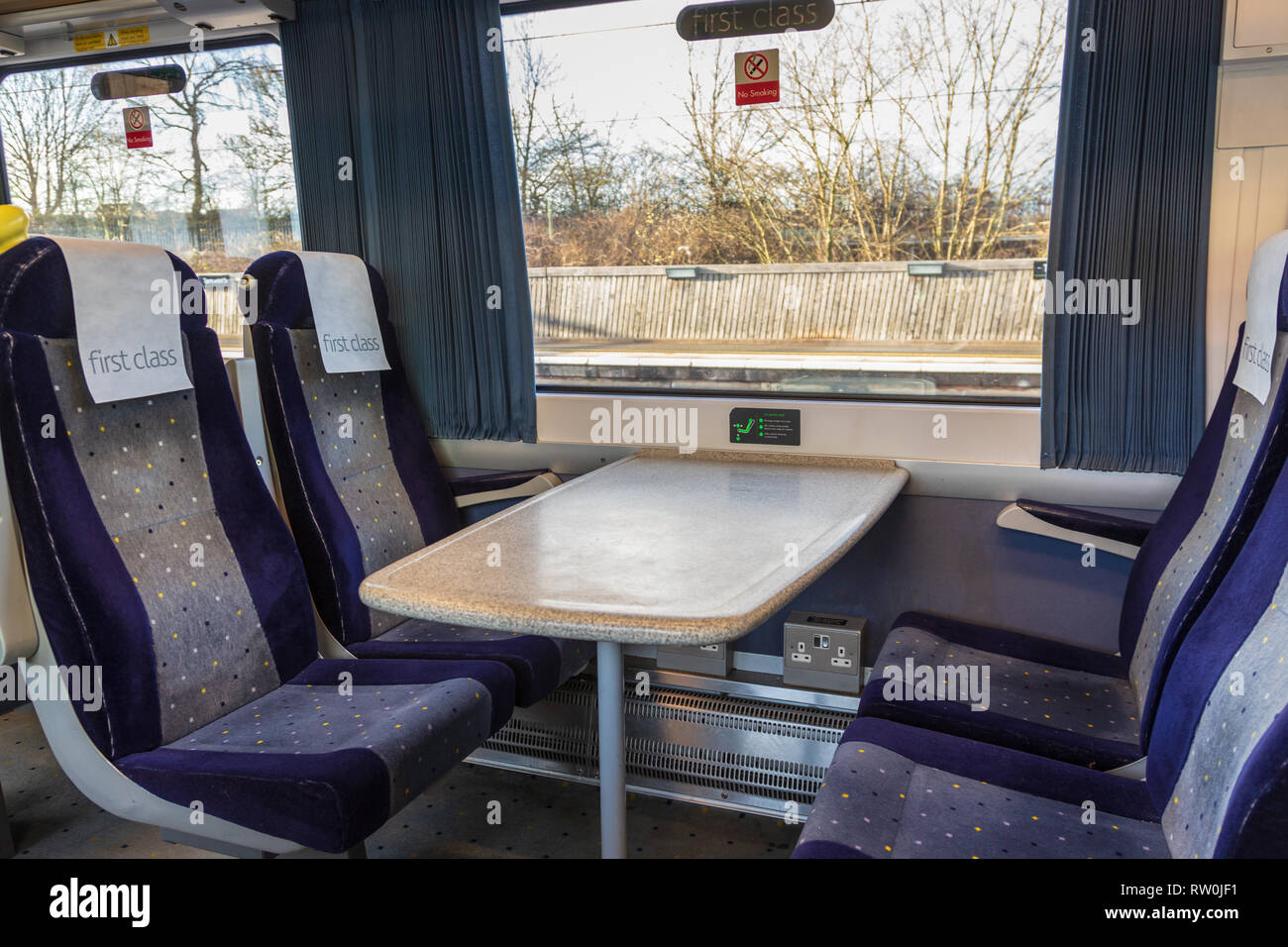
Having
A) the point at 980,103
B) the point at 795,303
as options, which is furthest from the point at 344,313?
the point at 980,103

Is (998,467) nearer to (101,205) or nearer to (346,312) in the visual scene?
Result: (346,312)

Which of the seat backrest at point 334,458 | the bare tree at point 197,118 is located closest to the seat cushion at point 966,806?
the seat backrest at point 334,458

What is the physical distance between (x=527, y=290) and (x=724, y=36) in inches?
34.7

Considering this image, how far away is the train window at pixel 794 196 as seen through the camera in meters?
2.45

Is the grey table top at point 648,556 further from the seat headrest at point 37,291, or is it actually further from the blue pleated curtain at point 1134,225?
the seat headrest at point 37,291

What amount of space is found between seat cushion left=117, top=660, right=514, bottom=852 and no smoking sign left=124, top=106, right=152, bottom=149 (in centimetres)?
226

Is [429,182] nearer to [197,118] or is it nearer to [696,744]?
[197,118]

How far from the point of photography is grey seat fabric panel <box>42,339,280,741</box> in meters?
1.87

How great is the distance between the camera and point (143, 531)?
1.94m

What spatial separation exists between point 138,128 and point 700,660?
2.72 metres

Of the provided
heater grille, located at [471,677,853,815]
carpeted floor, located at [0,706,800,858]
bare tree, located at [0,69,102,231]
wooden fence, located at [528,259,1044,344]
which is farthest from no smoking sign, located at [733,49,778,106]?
bare tree, located at [0,69,102,231]

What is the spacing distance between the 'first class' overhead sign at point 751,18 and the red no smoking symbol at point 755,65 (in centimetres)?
6
